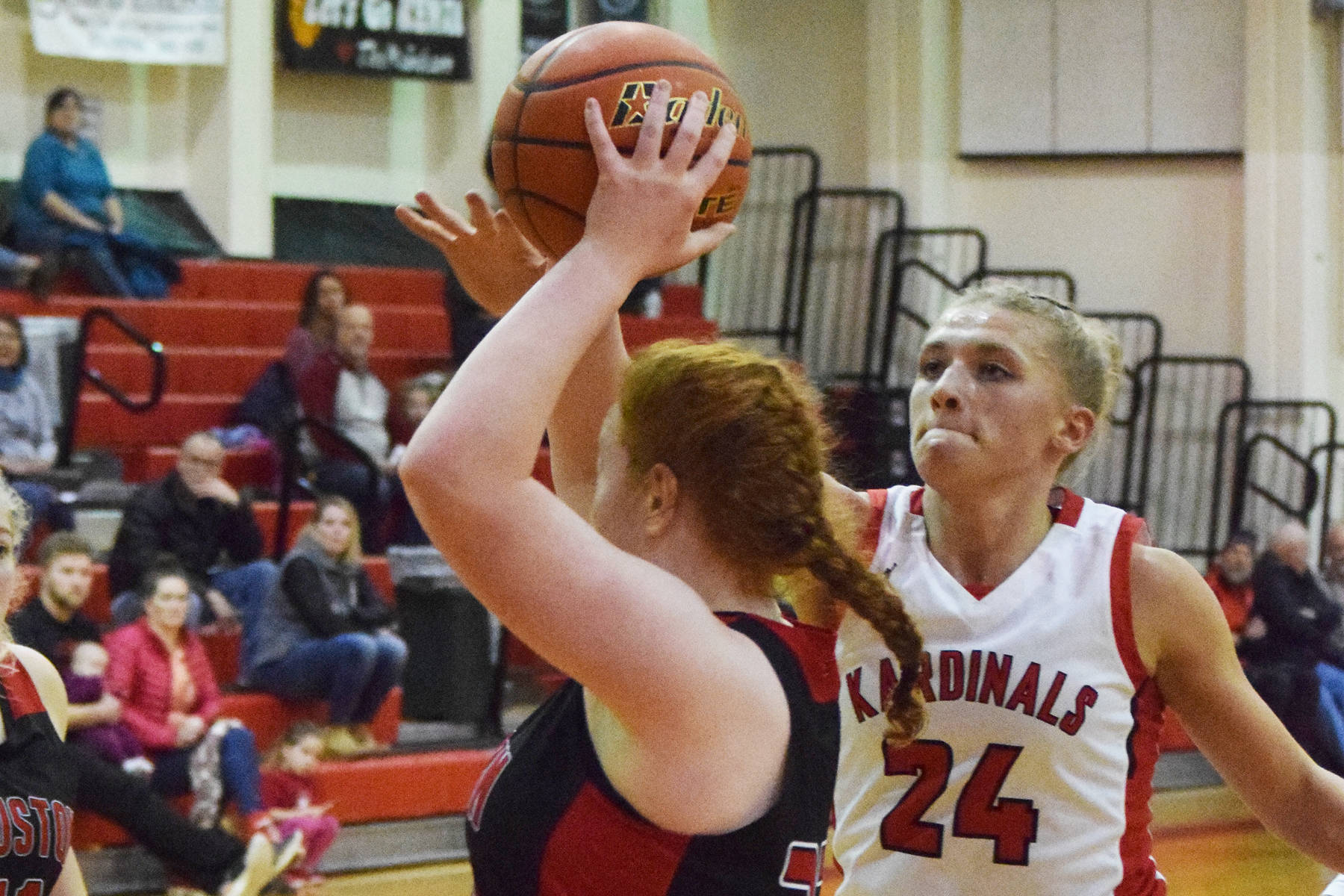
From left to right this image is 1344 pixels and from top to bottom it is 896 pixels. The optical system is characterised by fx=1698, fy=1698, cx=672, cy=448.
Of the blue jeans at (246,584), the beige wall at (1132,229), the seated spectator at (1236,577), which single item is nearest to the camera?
the blue jeans at (246,584)

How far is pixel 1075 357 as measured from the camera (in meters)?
2.33

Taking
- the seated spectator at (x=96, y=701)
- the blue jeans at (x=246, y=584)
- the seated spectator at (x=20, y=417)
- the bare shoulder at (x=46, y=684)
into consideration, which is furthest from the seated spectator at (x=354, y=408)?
the bare shoulder at (x=46, y=684)

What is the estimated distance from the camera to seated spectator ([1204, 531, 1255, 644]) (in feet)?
27.0

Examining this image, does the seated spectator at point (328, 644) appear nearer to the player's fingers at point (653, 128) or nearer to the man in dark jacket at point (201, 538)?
the man in dark jacket at point (201, 538)

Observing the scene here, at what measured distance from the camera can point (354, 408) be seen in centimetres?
756

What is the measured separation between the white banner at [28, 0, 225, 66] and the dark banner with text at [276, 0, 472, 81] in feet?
1.41

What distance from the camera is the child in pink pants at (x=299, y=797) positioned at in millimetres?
5578

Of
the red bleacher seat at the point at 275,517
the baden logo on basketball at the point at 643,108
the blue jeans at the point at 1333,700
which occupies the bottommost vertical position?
the blue jeans at the point at 1333,700

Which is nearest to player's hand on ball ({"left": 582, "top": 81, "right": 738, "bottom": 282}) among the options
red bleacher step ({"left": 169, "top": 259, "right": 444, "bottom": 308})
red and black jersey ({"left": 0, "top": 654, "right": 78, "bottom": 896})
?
red and black jersey ({"left": 0, "top": 654, "right": 78, "bottom": 896})

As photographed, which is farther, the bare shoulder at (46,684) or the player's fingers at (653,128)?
the bare shoulder at (46,684)

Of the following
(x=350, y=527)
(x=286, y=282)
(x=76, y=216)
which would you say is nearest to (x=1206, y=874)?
(x=350, y=527)

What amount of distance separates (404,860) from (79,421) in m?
2.97

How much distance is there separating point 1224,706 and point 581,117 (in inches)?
45.5

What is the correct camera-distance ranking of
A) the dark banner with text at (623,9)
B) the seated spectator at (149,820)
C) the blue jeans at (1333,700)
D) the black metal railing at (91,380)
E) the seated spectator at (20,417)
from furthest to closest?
the dark banner with text at (623,9) → the blue jeans at (1333,700) → the black metal railing at (91,380) → the seated spectator at (20,417) → the seated spectator at (149,820)
